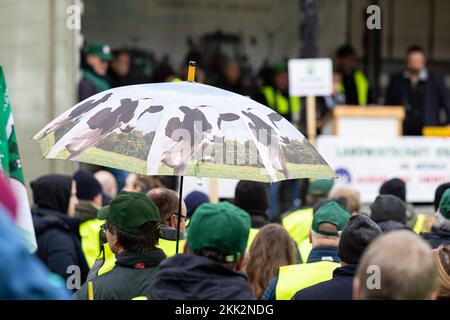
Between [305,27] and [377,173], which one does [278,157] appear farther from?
[305,27]

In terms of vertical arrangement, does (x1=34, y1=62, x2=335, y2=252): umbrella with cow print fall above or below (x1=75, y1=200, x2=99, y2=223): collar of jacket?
above

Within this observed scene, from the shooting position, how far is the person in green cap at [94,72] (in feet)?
36.5

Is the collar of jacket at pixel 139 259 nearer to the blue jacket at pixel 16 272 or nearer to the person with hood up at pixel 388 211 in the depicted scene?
the blue jacket at pixel 16 272

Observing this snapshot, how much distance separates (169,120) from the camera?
442 centimetres

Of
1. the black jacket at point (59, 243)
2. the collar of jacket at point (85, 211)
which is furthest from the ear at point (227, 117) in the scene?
the collar of jacket at point (85, 211)

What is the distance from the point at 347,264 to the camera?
4.33 meters

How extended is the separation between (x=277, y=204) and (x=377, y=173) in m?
1.34

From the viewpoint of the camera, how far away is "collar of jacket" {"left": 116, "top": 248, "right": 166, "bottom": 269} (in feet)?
13.9

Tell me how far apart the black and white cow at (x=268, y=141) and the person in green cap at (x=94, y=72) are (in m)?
6.75

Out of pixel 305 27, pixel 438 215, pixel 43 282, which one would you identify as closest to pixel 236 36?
pixel 305 27

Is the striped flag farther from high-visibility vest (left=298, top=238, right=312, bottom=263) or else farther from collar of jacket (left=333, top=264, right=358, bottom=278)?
high-visibility vest (left=298, top=238, right=312, bottom=263)

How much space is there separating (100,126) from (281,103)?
8.89 m

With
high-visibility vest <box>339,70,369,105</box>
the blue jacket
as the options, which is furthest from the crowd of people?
high-visibility vest <box>339,70,369,105</box>

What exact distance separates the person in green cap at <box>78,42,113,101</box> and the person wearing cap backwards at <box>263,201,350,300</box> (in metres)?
6.32
